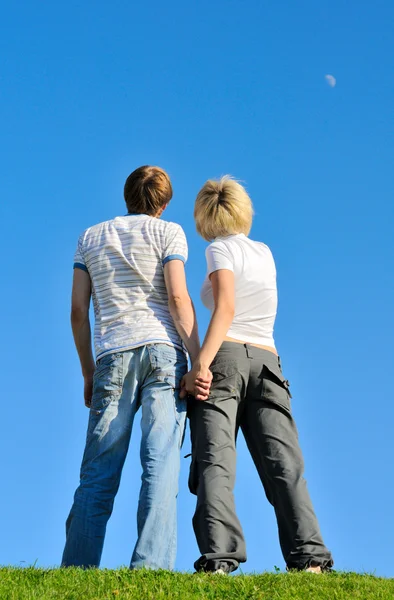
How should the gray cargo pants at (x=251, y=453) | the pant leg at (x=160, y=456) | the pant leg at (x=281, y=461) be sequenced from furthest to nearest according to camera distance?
1. the pant leg at (x=281, y=461)
2. the gray cargo pants at (x=251, y=453)
3. the pant leg at (x=160, y=456)

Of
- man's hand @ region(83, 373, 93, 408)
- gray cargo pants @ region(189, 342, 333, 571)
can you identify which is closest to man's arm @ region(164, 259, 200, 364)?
gray cargo pants @ region(189, 342, 333, 571)

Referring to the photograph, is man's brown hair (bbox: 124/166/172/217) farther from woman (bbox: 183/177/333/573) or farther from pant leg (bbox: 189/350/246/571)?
pant leg (bbox: 189/350/246/571)

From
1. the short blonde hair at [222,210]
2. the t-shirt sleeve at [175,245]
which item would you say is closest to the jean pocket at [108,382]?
the t-shirt sleeve at [175,245]

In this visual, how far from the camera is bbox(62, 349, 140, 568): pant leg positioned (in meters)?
5.95

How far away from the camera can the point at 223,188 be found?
6.97 meters

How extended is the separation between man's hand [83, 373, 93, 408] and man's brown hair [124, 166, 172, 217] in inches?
55.6

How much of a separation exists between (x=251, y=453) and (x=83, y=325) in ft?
5.53

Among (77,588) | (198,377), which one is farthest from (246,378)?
(77,588)

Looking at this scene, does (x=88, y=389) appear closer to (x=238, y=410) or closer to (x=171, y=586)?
(x=238, y=410)

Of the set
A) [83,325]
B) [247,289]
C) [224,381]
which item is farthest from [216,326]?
[83,325]

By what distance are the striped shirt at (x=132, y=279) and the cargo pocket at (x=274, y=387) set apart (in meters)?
0.70

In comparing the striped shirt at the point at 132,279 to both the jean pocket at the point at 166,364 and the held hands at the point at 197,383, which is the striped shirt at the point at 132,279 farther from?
the held hands at the point at 197,383

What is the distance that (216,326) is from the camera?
245 inches

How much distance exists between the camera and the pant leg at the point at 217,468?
5863mm
